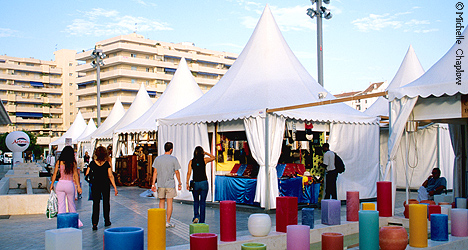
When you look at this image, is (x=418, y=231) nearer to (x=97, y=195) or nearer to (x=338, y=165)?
(x=338, y=165)

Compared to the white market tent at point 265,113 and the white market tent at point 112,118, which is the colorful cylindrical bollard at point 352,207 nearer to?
the white market tent at point 265,113

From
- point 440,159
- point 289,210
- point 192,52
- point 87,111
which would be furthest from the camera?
point 192,52

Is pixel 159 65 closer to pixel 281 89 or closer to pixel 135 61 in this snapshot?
pixel 135 61

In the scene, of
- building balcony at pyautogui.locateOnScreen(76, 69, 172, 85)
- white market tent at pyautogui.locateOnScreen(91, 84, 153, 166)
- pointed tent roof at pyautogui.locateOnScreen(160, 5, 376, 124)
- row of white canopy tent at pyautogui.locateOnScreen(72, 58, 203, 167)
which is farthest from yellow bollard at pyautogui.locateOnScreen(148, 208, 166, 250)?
building balcony at pyautogui.locateOnScreen(76, 69, 172, 85)

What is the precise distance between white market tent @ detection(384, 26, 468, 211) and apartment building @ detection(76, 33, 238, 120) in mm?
59849

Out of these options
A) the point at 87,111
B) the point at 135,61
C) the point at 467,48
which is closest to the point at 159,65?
the point at 135,61

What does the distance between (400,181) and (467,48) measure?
8.77 meters

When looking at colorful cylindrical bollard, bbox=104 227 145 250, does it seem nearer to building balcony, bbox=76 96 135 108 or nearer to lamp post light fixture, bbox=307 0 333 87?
lamp post light fixture, bbox=307 0 333 87

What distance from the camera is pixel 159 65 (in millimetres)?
70375

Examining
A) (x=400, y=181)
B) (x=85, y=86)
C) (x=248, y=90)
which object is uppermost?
(x=85, y=86)

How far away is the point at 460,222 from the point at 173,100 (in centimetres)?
1250

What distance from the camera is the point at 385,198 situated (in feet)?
27.2

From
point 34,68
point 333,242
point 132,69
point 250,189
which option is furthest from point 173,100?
point 34,68

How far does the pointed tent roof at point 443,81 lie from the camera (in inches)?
299
